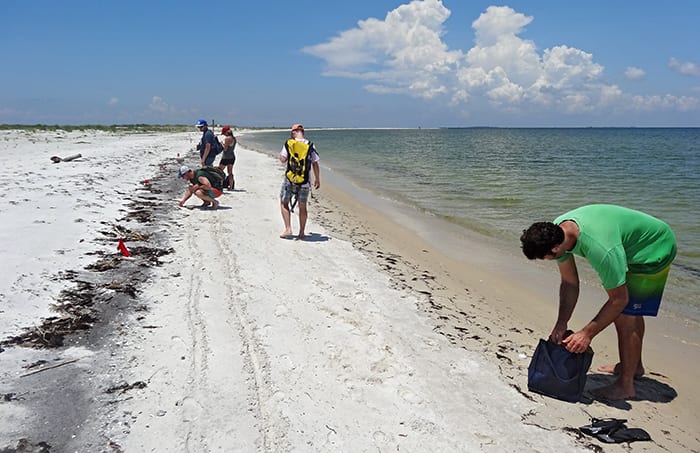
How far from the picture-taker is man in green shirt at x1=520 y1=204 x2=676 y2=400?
3176 mm

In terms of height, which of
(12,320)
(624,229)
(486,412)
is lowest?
(486,412)

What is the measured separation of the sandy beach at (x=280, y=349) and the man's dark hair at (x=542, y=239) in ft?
3.84

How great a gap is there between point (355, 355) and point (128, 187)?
9925mm

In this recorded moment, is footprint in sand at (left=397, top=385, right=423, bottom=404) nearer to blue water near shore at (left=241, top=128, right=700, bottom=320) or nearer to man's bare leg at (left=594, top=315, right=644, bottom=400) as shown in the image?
man's bare leg at (left=594, top=315, right=644, bottom=400)

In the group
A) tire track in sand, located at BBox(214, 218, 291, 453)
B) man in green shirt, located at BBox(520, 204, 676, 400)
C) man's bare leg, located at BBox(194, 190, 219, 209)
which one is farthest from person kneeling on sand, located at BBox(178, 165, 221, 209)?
man in green shirt, located at BBox(520, 204, 676, 400)

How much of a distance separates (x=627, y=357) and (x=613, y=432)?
2.47ft

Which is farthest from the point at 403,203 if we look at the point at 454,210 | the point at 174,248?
the point at 174,248

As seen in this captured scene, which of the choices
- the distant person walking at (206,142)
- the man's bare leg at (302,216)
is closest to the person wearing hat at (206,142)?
the distant person walking at (206,142)

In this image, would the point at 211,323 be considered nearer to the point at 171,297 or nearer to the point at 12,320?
the point at 171,297

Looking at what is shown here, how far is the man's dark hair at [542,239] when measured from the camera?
3.17 m

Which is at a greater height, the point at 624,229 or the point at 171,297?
the point at 624,229

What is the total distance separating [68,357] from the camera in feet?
12.1

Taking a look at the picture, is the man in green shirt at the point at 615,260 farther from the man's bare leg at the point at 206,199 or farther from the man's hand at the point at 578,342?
the man's bare leg at the point at 206,199

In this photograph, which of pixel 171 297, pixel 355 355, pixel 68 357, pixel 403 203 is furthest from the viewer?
pixel 403 203
